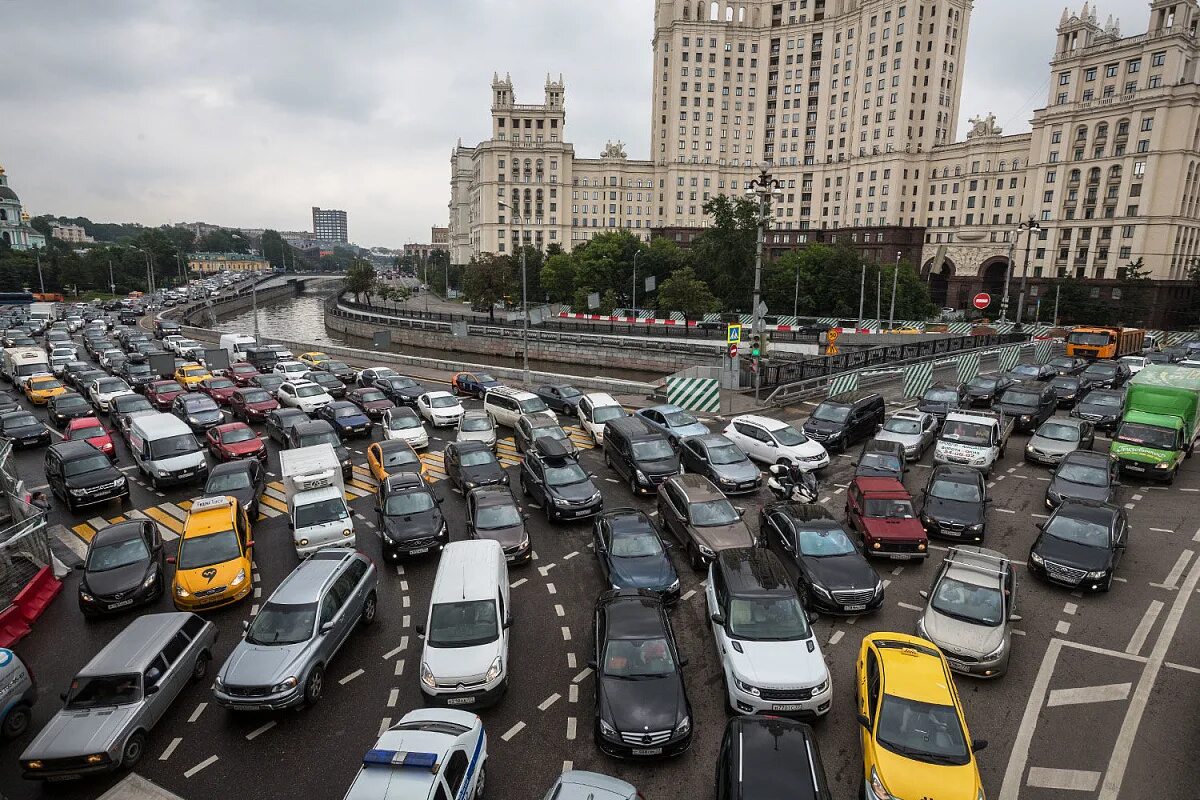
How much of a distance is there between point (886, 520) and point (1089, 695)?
17.4 ft

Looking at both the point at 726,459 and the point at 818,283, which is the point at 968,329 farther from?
the point at 726,459

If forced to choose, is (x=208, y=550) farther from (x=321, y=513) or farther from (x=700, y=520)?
(x=700, y=520)

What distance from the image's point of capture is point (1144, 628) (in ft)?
39.5

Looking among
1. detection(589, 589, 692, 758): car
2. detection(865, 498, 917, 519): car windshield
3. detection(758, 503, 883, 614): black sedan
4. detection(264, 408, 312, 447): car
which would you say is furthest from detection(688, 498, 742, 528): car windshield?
detection(264, 408, 312, 447): car

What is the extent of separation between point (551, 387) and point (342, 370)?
47.3 feet

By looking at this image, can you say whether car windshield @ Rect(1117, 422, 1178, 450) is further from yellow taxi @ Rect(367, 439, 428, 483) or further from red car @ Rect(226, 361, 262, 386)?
red car @ Rect(226, 361, 262, 386)

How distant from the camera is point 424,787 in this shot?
7074 millimetres

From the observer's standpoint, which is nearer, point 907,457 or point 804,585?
point 804,585

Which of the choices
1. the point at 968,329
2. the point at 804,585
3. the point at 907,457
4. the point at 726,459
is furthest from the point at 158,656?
the point at 968,329

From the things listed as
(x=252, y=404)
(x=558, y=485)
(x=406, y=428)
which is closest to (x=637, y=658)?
(x=558, y=485)

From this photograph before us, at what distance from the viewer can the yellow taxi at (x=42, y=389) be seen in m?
31.1

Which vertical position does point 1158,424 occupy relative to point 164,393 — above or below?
above

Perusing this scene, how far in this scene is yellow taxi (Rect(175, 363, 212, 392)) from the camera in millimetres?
33188

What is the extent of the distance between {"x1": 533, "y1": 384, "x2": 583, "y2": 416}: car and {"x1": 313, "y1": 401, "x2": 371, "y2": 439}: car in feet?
26.2
